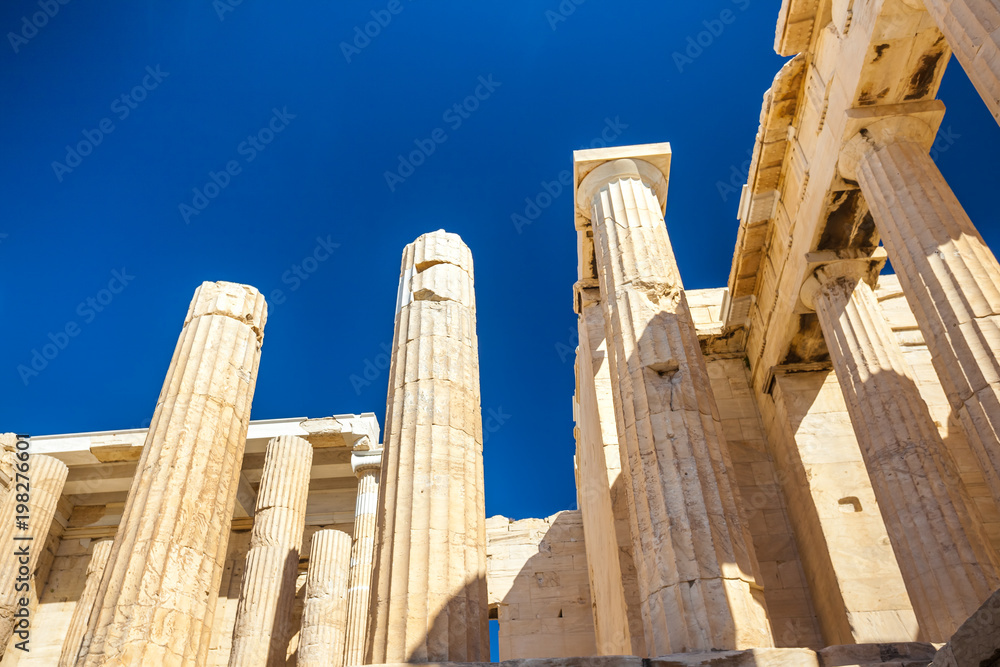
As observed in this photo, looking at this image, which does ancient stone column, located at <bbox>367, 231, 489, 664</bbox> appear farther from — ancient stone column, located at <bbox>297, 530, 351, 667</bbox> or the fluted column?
ancient stone column, located at <bbox>297, 530, 351, 667</bbox>

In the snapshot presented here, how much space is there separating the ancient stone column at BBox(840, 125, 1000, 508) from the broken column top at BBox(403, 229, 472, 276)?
6.56m

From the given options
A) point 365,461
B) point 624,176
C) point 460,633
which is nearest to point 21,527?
point 365,461

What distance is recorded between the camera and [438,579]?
8.15 meters

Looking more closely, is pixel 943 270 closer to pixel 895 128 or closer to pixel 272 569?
pixel 895 128

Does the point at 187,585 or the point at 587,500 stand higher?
the point at 587,500

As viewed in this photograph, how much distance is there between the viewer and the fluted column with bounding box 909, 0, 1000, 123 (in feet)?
24.8

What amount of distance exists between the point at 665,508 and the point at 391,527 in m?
3.32

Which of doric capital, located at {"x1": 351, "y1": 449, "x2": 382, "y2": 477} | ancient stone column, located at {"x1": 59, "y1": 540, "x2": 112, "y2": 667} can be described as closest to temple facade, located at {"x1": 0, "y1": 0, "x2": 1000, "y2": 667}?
ancient stone column, located at {"x1": 59, "y1": 540, "x2": 112, "y2": 667}

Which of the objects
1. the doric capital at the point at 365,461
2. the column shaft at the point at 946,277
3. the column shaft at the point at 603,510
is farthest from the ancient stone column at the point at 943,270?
the doric capital at the point at 365,461

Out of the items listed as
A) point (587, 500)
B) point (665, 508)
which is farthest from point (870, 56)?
point (587, 500)

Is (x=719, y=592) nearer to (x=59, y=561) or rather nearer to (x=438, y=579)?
(x=438, y=579)

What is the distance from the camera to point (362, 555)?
20.3 meters

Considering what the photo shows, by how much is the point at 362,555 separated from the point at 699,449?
1383cm

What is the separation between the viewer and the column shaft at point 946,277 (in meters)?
8.37
